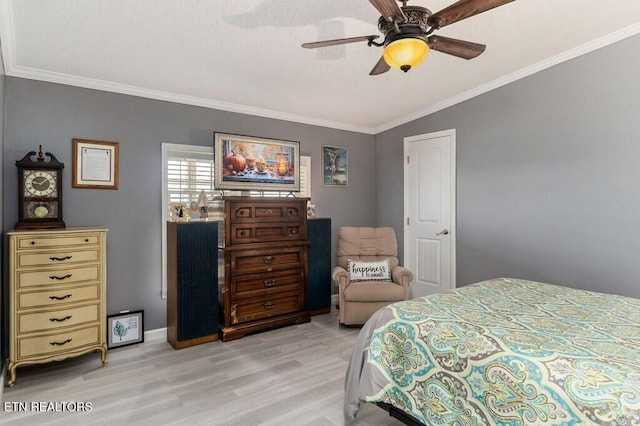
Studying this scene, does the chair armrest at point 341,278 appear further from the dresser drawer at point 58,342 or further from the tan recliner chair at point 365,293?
the dresser drawer at point 58,342

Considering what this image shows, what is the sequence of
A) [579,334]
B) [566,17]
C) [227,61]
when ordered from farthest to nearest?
[227,61] < [566,17] < [579,334]

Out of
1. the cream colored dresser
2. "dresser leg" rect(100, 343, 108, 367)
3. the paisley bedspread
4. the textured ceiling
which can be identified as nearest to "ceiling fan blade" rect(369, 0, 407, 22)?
the textured ceiling

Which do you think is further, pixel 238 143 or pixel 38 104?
pixel 238 143

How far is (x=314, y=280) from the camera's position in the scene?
4.12 metres

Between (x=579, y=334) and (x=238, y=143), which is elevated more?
(x=238, y=143)

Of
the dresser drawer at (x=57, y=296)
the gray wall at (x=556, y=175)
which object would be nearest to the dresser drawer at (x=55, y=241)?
the dresser drawer at (x=57, y=296)

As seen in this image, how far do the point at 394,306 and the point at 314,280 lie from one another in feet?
7.28

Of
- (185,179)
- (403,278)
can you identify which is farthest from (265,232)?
(403,278)

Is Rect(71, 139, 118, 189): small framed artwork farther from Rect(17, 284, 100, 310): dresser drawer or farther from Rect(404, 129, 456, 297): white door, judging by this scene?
Rect(404, 129, 456, 297): white door

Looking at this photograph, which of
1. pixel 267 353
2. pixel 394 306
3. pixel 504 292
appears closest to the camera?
pixel 394 306

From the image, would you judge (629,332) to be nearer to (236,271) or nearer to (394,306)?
(394,306)

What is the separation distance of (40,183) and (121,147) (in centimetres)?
71

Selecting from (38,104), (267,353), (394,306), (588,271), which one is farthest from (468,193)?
(38,104)

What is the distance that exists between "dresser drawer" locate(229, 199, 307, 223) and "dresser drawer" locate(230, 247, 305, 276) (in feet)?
1.13
